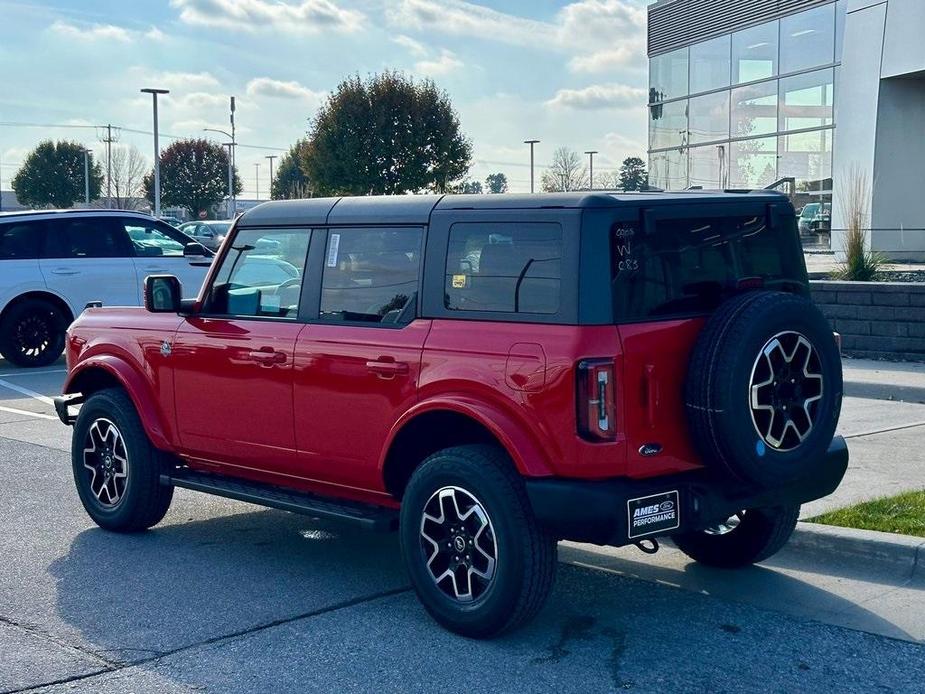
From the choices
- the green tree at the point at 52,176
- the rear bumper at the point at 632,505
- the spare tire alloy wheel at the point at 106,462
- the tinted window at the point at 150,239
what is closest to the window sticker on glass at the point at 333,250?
the rear bumper at the point at 632,505

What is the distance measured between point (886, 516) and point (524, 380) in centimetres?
277

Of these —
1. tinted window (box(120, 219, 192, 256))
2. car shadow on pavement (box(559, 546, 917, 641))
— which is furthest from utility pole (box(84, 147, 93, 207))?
car shadow on pavement (box(559, 546, 917, 641))

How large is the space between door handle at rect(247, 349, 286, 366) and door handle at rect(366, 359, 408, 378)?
64cm

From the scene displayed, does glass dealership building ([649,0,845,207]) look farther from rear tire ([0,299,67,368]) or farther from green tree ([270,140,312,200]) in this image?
green tree ([270,140,312,200])

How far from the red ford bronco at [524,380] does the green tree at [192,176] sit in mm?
72976

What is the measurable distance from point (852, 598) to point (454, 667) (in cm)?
209

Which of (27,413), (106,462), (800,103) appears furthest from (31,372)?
(800,103)

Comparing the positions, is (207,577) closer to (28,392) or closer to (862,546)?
(862,546)

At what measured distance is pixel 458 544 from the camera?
524 centimetres

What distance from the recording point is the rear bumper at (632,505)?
484cm

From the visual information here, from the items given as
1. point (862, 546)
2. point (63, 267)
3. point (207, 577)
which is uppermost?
point (63, 267)

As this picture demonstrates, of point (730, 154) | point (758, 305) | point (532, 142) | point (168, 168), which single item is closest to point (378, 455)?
point (758, 305)

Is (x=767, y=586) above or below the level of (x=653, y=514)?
below

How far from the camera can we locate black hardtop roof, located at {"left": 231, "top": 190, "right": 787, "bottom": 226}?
5105 millimetres
